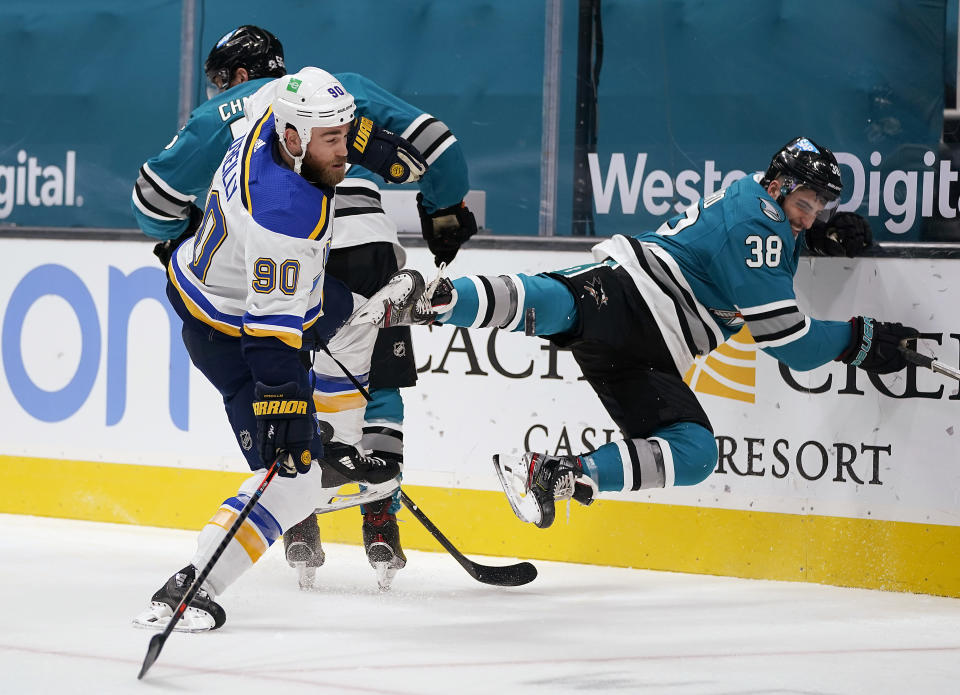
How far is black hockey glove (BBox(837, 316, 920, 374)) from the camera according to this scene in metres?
3.56

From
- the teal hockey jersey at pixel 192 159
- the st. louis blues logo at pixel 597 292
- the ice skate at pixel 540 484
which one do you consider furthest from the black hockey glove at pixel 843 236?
the teal hockey jersey at pixel 192 159

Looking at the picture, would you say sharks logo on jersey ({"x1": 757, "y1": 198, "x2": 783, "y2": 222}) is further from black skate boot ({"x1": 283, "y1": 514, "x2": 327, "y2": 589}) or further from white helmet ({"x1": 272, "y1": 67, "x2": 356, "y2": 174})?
black skate boot ({"x1": 283, "y1": 514, "x2": 327, "y2": 589})

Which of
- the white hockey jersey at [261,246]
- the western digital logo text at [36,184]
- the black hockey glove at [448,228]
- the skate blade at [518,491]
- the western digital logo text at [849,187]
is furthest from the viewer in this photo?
the western digital logo text at [36,184]

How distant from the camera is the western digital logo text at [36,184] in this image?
506cm

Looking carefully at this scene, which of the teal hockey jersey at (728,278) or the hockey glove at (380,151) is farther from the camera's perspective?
the teal hockey jersey at (728,278)

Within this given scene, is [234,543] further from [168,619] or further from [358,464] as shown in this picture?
[358,464]

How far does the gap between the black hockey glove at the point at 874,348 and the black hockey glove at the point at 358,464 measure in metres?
1.23

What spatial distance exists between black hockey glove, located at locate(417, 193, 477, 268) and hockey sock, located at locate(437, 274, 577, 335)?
0.57ft

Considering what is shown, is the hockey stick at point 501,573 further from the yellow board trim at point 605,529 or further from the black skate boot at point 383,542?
the yellow board trim at point 605,529

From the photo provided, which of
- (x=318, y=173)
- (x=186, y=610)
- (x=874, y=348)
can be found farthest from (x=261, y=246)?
(x=874, y=348)

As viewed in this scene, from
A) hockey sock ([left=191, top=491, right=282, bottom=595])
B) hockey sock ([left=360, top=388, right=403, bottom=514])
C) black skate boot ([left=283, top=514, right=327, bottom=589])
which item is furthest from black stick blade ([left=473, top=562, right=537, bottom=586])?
hockey sock ([left=191, top=491, right=282, bottom=595])

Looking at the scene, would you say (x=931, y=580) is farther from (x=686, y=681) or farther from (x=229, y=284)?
(x=229, y=284)

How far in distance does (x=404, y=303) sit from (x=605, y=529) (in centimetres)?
115

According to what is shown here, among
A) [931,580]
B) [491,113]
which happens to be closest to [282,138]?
[491,113]
